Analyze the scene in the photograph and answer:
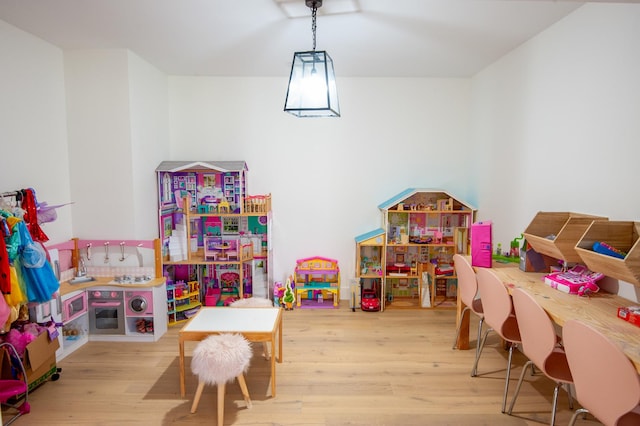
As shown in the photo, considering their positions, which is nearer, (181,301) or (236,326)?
(236,326)

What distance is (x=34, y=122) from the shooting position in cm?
335

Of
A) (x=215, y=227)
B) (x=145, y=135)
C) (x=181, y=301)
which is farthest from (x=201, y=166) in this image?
(x=181, y=301)

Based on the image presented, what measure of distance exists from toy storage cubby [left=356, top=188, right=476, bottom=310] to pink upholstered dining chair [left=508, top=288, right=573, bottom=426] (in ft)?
7.47

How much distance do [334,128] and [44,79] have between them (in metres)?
2.91

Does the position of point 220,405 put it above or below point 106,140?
below

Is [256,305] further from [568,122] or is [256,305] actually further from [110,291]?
[568,122]

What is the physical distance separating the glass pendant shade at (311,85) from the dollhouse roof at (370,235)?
2261 mm

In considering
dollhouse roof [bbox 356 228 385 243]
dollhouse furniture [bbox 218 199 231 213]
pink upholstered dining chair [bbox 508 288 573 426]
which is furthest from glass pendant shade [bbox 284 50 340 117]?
dollhouse roof [bbox 356 228 385 243]

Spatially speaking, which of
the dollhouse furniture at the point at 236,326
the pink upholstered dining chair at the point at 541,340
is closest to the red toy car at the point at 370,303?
the dollhouse furniture at the point at 236,326

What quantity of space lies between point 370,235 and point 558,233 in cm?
Answer: 221

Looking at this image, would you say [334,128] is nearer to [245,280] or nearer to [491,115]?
[491,115]

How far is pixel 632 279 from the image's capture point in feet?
6.52

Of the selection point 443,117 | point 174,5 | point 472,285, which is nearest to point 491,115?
point 443,117

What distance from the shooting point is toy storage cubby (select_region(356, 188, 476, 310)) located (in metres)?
4.59
